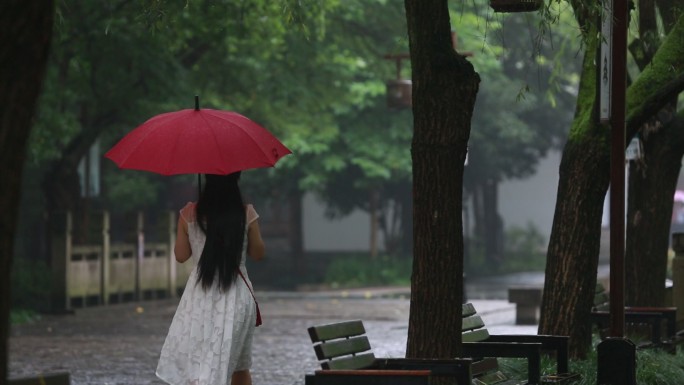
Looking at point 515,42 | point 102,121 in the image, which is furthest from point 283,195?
point 102,121

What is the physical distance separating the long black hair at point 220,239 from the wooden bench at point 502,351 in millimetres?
2306

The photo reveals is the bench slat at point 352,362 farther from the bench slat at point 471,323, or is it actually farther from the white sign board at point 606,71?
the white sign board at point 606,71

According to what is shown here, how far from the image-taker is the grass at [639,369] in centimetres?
1211

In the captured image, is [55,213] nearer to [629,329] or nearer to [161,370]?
[629,329]

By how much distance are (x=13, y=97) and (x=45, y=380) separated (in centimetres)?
138

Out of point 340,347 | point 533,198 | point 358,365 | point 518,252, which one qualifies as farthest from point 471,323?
point 533,198

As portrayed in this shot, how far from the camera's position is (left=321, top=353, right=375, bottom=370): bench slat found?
8750mm

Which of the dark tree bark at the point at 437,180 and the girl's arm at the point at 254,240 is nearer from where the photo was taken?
the girl's arm at the point at 254,240

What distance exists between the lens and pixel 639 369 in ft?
41.6

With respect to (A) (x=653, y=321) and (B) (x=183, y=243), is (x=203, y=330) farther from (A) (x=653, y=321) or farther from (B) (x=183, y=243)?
(A) (x=653, y=321)

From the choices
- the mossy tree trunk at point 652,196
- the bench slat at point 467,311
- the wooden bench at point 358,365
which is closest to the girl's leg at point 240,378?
the wooden bench at point 358,365

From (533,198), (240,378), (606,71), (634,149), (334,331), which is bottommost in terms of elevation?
(240,378)

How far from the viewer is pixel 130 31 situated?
25266 millimetres

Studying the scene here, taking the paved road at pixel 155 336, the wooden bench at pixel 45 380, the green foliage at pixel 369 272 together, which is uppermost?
the green foliage at pixel 369 272
